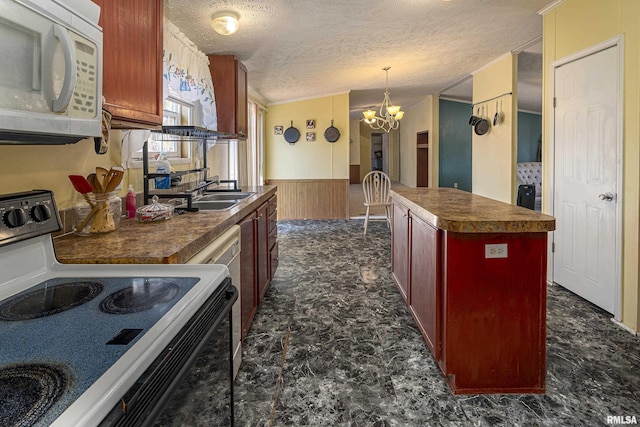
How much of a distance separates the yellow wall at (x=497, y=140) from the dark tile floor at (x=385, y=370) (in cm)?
227

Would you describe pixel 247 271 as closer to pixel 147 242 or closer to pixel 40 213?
pixel 147 242

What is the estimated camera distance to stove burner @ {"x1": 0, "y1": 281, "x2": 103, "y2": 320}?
0.87 metres

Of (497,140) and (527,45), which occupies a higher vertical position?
(527,45)

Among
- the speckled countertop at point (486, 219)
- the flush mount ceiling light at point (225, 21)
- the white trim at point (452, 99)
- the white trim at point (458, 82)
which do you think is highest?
the white trim at point (452, 99)

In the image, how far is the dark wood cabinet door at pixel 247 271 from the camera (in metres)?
2.18

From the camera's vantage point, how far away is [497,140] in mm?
5434

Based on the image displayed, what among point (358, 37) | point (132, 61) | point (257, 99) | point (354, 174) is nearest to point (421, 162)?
point (354, 174)

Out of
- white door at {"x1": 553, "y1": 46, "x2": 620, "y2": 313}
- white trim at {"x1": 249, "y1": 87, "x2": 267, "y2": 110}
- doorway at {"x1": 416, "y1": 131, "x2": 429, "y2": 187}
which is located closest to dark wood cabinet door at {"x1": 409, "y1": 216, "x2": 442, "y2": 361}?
white door at {"x1": 553, "y1": 46, "x2": 620, "y2": 313}

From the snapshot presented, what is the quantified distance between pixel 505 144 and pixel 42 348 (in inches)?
219

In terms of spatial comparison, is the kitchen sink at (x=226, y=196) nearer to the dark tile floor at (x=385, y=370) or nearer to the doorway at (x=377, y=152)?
the dark tile floor at (x=385, y=370)

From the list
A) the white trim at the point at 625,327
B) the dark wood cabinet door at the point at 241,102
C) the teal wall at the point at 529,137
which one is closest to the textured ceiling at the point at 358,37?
the dark wood cabinet door at the point at 241,102

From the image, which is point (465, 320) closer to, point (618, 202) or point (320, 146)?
point (618, 202)

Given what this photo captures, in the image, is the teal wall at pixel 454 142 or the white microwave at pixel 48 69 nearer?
the white microwave at pixel 48 69

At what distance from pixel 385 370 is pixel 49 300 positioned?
5.32ft
